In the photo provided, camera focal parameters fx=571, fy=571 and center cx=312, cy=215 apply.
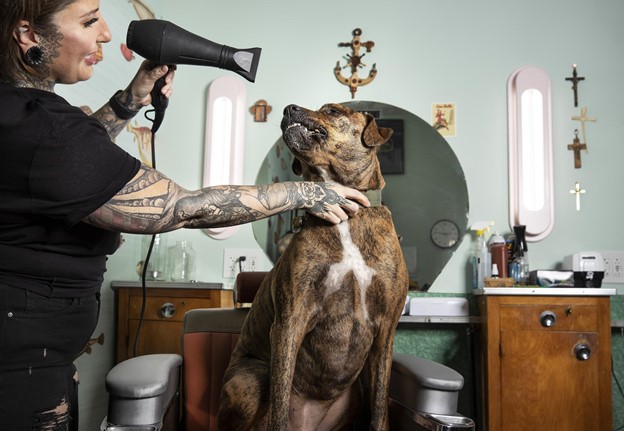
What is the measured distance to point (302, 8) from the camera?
135 inches

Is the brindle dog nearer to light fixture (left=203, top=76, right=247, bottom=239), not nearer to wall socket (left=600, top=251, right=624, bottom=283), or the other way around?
light fixture (left=203, top=76, right=247, bottom=239)

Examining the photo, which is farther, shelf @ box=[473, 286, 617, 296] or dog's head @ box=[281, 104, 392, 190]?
shelf @ box=[473, 286, 617, 296]

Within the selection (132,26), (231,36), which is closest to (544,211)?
(231,36)

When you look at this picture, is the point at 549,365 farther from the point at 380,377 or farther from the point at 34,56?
the point at 34,56

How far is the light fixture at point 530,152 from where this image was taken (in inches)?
121

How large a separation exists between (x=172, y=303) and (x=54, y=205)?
6.38 ft

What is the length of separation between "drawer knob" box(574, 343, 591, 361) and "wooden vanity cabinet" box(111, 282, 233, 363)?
5.46ft

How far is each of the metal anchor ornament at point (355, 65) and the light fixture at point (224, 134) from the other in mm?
588

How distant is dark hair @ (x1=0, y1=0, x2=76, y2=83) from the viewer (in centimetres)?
106

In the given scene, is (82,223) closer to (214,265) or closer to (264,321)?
(264,321)

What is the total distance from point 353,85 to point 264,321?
1969 millimetres

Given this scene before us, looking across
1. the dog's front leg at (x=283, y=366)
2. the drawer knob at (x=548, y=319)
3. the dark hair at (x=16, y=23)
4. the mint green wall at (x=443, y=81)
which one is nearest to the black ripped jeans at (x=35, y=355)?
the dark hair at (x=16, y=23)

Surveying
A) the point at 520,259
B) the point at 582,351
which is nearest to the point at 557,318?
the point at 582,351

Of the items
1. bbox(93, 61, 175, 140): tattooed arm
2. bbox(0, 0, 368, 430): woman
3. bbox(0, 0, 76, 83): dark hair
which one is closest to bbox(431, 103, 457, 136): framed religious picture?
bbox(93, 61, 175, 140): tattooed arm
